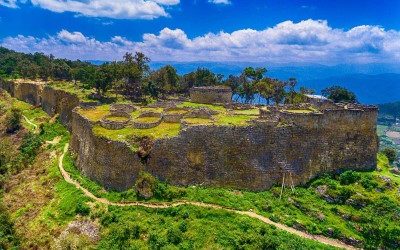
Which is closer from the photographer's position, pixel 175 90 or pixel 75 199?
pixel 75 199

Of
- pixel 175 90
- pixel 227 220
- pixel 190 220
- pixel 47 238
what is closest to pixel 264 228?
pixel 227 220

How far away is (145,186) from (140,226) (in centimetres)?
412

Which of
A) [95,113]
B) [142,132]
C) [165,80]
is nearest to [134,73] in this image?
[165,80]

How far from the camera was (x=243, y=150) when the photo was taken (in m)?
38.2

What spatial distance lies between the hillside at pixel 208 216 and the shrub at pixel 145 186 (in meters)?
0.49

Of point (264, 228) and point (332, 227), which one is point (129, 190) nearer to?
point (264, 228)

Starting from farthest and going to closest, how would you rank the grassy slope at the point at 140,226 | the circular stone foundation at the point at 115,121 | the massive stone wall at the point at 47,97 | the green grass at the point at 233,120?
1. the massive stone wall at the point at 47,97
2. the circular stone foundation at the point at 115,121
3. the green grass at the point at 233,120
4. the grassy slope at the point at 140,226

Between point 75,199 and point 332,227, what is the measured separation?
21.9 m

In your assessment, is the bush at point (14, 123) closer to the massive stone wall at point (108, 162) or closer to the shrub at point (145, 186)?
the massive stone wall at point (108, 162)

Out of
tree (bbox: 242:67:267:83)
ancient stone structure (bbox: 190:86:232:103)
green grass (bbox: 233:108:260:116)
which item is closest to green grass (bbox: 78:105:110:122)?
ancient stone structure (bbox: 190:86:232:103)

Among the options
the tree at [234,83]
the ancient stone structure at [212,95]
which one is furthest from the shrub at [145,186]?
the tree at [234,83]

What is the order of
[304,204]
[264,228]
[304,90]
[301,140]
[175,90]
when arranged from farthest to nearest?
[175,90]
[304,90]
[301,140]
[304,204]
[264,228]

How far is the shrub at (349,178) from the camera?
38.9 metres

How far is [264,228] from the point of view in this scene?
32000mm
